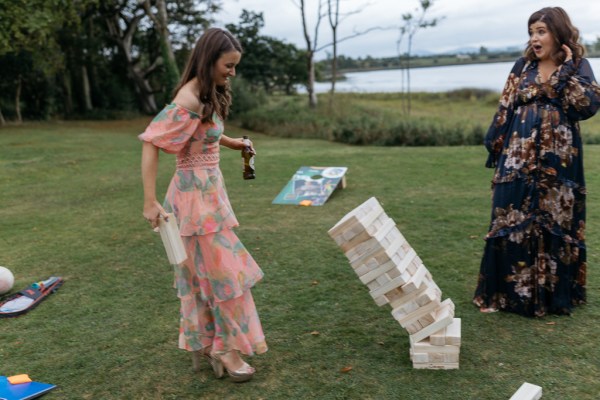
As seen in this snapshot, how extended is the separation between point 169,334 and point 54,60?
2306 centimetres

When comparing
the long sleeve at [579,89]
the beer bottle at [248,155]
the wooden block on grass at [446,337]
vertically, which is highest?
the long sleeve at [579,89]

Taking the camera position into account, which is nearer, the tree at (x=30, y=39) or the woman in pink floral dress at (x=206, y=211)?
the woman in pink floral dress at (x=206, y=211)

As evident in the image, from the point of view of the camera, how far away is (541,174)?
13.7 ft

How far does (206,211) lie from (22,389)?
5.45 ft

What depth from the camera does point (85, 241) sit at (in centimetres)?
716

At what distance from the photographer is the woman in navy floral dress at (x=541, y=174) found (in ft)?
13.3

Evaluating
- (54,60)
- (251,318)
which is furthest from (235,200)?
(54,60)

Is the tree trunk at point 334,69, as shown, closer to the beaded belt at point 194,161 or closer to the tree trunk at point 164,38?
the tree trunk at point 164,38

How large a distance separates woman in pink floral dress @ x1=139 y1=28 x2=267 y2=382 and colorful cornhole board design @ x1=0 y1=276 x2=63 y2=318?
200 cm

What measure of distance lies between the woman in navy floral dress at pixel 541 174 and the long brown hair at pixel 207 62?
7.37ft

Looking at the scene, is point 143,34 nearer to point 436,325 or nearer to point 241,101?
point 241,101

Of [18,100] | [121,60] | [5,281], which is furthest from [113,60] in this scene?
[5,281]

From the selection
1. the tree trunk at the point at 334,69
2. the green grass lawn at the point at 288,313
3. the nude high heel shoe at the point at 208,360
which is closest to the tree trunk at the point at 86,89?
the tree trunk at the point at 334,69

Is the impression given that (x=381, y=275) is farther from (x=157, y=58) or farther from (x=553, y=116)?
(x=157, y=58)
